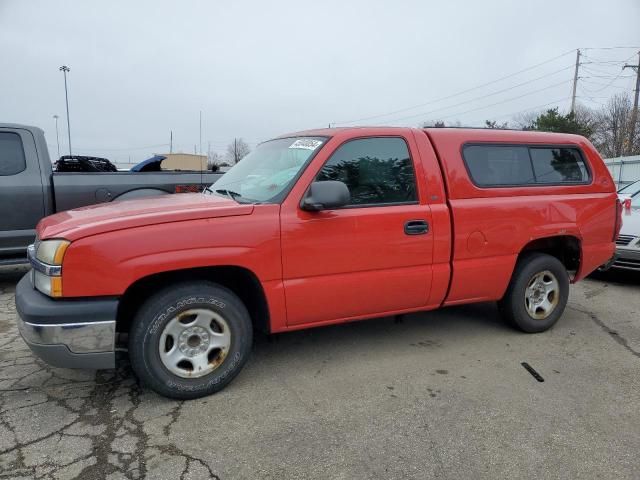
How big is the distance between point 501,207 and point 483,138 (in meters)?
0.64

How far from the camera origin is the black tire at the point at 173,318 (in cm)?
299

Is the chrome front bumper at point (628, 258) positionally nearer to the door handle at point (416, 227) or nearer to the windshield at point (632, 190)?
the windshield at point (632, 190)

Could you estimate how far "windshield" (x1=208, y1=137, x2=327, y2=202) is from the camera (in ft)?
11.4

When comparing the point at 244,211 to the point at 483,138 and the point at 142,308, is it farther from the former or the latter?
the point at 483,138

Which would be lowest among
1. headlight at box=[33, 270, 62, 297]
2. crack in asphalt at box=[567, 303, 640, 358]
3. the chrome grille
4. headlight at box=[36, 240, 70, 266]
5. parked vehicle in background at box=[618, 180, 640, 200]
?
crack in asphalt at box=[567, 303, 640, 358]

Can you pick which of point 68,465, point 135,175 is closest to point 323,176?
point 68,465

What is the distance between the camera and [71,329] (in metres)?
2.81

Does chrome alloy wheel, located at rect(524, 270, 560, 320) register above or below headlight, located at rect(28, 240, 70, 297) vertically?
below

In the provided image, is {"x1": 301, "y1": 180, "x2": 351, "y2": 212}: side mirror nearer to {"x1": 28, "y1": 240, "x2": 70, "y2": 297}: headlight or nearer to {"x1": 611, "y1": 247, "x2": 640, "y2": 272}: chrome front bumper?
{"x1": 28, "y1": 240, "x2": 70, "y2": 297}: headlight

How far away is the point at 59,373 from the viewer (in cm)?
355

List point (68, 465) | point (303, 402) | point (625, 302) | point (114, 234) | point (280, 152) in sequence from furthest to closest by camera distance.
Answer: point (625, 302) < point (280, 152) < point (303, 402) < point (114, 234) < point (68, 465)

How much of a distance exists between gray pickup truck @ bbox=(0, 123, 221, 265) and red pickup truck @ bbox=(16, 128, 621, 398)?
274 cm

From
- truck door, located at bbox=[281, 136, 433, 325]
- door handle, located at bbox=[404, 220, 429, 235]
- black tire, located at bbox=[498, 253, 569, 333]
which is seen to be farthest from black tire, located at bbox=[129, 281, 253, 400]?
black tire, located at bbox=[498, 253, 569, 333]

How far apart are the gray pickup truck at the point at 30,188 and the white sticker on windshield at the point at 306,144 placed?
3.31 m
